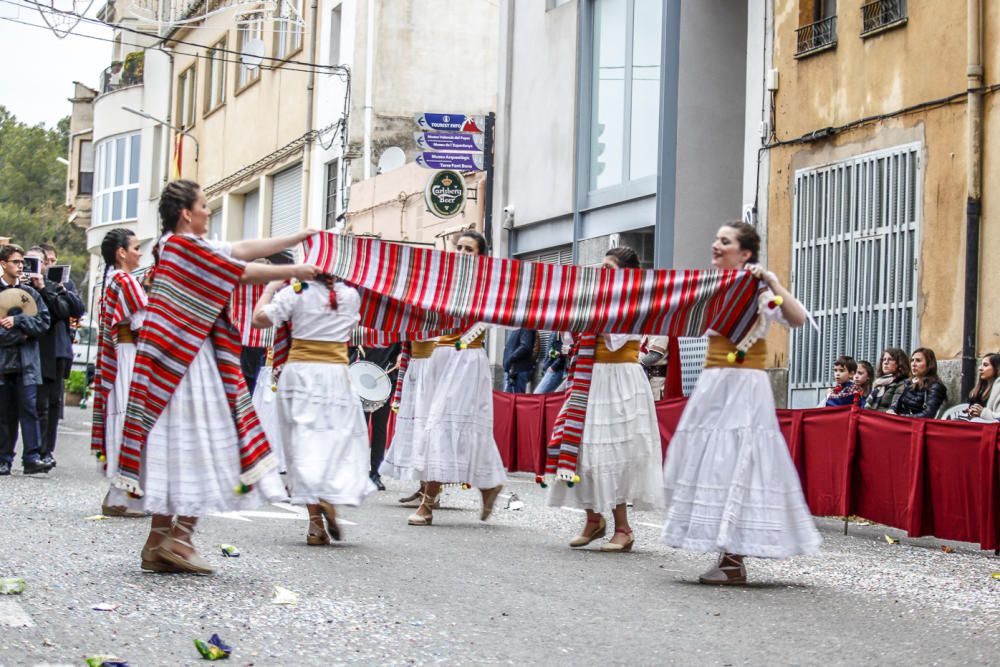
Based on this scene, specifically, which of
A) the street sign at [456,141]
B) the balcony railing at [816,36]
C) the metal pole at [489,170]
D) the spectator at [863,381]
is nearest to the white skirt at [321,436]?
the spectator at [863,381]

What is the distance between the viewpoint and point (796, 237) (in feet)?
67.0

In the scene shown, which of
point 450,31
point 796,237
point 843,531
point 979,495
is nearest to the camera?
point 979,495

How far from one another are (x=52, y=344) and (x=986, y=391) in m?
8.29

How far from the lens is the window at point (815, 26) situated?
19906 millimetres

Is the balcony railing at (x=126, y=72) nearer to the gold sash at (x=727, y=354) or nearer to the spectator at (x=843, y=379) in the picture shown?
the spectator at (x=843, y=379)

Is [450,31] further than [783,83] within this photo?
Yes

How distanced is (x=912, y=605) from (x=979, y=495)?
3.58 meters

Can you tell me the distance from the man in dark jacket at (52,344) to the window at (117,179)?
127 ft

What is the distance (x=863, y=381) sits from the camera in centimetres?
1653

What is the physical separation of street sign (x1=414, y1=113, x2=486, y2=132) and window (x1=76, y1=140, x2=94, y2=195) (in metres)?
39.5

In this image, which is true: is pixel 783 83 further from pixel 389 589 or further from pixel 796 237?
pixel 389 589

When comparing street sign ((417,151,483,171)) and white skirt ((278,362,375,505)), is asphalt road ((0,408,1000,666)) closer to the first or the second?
white skirt ((278,362,375,505))

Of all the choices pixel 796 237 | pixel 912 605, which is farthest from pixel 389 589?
pixel 796 237

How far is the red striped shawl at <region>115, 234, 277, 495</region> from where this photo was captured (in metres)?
8.45
